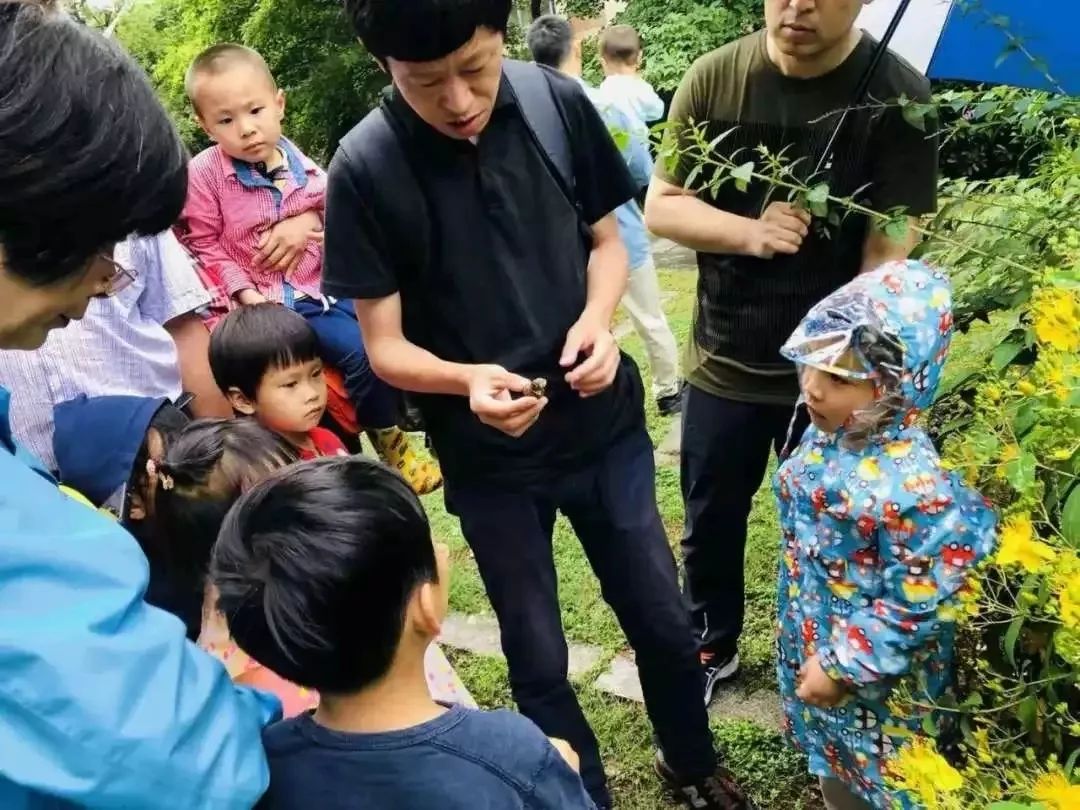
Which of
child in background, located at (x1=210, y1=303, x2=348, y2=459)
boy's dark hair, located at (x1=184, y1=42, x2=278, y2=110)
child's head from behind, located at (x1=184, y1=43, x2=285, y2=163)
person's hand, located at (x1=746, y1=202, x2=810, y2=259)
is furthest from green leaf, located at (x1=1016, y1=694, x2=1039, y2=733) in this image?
boy's dark hair, located at (x1=184, y1=42, x2=278, y2=110)

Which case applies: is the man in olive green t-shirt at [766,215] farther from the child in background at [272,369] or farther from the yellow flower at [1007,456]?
the child in background at [272,369]

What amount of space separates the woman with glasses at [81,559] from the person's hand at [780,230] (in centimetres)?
136

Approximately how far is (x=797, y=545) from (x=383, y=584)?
0.96 metres

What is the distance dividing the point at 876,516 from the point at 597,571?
2.38 feet

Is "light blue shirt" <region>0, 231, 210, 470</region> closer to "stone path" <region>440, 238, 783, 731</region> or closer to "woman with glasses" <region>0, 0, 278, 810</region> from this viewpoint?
"woman with glasses" <region>0, 0, 278, 810</region>

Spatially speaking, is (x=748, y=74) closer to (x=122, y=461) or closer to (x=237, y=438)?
(x=237, y=438)

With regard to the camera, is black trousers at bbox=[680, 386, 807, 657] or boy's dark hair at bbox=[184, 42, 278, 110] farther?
boy's dark hair at bbox=[184, 42, 278, 110]

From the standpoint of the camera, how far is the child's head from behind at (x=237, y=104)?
8.91 feet

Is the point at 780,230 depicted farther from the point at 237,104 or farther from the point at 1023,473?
Result: the point at 237,104

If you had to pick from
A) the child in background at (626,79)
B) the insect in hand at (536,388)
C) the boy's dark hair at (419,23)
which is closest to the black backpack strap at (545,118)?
the boy's dark hair at (419,23)

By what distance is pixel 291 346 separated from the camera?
2.36 m

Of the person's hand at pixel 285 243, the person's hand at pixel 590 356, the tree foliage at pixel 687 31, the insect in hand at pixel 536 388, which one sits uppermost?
the person's hand at pixel 590 356

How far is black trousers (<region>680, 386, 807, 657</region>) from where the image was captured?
237 centimetres

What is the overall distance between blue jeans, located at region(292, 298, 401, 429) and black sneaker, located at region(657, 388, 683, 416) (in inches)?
97.5
